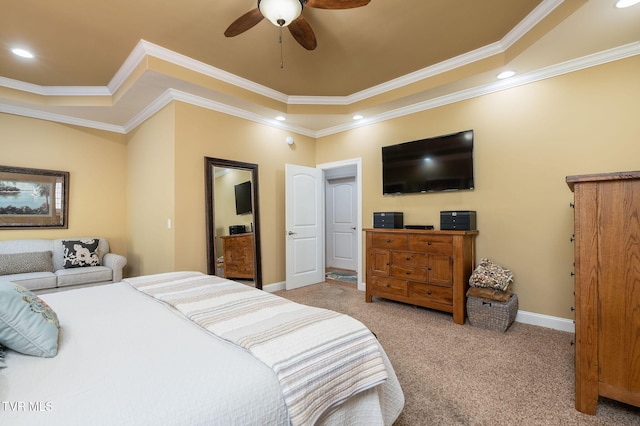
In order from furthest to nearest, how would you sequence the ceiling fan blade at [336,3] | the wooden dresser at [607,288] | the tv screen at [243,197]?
the tv screen at [243,197] → the ceiling fan blade at [336,3] → the wooden dresser at [607,288]

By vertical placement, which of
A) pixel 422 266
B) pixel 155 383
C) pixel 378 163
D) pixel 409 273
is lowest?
pixel 409 273

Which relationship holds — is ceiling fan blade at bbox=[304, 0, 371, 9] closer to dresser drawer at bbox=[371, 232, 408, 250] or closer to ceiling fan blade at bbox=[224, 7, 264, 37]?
ceiling fan blade at bbox=[224, 7, 264, 37]

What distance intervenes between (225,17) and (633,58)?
11.7 ft

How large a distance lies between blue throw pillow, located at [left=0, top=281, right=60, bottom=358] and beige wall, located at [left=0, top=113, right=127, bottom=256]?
152 inches

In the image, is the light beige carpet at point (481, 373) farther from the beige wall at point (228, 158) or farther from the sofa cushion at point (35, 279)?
the sofa cushion at point (35, 279)

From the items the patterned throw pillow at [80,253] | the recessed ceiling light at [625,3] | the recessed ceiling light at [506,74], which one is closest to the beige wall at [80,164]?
the patterned throw pillow at [80,253]

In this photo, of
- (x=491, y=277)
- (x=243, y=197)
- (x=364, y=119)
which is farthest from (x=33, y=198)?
(x=491, y=277)

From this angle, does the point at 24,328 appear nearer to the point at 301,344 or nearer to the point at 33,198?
the point at 301,344

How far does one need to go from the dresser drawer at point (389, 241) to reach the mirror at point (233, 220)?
65.6 inches

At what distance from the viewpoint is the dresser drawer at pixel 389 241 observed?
3457mm

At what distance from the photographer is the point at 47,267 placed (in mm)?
3611

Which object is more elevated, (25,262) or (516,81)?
(516,81)

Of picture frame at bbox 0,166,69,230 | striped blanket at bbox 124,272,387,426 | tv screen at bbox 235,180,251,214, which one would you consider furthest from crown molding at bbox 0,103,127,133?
striped blanket at bbox 124,272,387,426

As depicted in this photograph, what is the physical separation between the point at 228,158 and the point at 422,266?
281 cm
